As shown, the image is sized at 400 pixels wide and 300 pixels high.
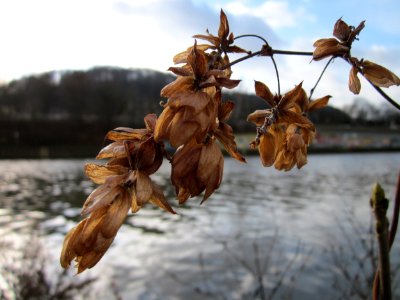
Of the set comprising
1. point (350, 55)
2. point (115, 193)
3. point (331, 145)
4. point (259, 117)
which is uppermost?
point (350, 55)

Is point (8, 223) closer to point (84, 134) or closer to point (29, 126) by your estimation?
point (84, 134)

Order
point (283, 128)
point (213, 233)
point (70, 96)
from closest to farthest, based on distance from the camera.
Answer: point (283, 128), point (213, 233), point (70, 96)

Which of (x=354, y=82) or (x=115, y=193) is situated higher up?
(x=354, y=82)

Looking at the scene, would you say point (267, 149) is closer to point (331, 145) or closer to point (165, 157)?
point (165, 157)

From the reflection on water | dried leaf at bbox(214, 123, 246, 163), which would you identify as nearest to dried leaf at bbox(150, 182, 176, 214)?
dried leaf at bbox(214, 123, 246, 163)

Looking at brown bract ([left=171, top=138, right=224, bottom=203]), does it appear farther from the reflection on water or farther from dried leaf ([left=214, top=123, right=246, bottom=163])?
the reflection on water

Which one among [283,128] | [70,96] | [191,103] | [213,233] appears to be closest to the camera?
[191,103]

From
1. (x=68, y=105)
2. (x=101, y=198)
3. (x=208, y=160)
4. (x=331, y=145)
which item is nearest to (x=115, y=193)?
(x=101, y=198)
